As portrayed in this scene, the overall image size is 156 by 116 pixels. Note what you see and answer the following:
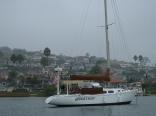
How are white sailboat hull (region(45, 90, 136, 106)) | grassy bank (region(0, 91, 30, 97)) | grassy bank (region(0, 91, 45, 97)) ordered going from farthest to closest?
grassy bank (region(0, 91, 30, 97)) < grassy bank (region(0, 91, 45, 97)) < white sailboat hull (region(45, 90, 136, 106))

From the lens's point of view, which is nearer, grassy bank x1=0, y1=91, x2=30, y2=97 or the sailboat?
the sailboat

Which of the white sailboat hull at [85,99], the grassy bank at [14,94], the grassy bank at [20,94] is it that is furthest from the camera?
the grassy bank at [14,94]

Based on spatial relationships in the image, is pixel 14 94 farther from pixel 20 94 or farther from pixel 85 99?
pixel 85 99

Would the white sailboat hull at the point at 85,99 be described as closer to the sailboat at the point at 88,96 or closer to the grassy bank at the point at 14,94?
the sailboat at the point at 88,96

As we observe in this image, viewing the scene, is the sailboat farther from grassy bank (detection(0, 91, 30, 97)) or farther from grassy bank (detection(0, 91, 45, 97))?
grassy bank (detection(0, 91, 30, 97))

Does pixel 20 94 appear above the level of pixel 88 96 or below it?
below

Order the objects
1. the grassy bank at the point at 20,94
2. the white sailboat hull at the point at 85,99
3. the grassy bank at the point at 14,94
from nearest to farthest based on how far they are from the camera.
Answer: the white sailboat hull at the point at 85,99 < the grassy bank at the point at 20,94 < the grassy bank at the point at 14,94

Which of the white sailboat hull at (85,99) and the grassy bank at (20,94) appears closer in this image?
the white sailboat hull at (85,99)

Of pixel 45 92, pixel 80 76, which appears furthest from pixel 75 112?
pixel 45 92

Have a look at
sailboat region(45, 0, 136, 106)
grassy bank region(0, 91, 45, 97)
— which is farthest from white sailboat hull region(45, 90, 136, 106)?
grassy bank region(0, 91, 45, 97)

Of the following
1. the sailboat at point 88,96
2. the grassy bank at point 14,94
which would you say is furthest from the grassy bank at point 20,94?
the sailboat at point 88,96

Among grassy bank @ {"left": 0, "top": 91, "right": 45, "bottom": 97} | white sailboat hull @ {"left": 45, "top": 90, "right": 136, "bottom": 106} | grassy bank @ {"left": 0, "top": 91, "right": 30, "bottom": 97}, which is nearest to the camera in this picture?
white sailboat hull @ {"left": 45, "top": 90, "right": 136, "bottom": 106}

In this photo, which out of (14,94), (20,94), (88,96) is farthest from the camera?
(14,94)

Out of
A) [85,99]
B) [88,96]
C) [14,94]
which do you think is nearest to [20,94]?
[14,94]
